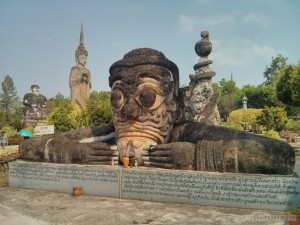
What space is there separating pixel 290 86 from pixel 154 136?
15403 millimetres

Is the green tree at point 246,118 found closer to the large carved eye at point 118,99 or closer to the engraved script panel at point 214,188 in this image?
the large carved eye at point 118,99

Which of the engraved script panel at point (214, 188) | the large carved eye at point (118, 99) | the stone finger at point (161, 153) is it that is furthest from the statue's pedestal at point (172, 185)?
the large carved eye at point (118, 99)

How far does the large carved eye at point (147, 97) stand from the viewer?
20.7 ft

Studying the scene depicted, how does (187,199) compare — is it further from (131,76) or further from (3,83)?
(3,83)

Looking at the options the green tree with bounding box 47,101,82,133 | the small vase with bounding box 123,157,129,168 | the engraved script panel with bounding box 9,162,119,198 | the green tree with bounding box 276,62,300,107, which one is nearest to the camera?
the engraved script panel with bounding box 9,162,119,198

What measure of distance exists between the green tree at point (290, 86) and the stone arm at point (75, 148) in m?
14.4

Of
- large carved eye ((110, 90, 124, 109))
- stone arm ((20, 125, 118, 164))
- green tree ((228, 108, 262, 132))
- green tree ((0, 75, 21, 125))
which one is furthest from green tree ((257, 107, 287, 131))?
green tree ((0, 75, 21, 125))

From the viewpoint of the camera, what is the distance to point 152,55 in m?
6.73

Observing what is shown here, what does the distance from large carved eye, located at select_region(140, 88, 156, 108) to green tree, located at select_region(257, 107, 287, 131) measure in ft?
60.9

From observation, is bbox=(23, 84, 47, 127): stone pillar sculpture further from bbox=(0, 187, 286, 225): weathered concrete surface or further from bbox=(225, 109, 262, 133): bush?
bbox=(0, 187, 286, 225): weathered concrete surface

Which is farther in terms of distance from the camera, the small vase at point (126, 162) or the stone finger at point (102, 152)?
the stone finger at point (102, 152)

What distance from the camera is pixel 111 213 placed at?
483 centimetres

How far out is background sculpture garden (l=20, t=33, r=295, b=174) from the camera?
18.0 ft

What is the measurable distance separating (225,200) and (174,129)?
2323 mm
